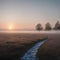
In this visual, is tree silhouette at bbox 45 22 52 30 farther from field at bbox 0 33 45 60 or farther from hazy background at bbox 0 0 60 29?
field at bbox 0 33 45 60

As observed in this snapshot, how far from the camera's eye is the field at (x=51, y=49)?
187 inches

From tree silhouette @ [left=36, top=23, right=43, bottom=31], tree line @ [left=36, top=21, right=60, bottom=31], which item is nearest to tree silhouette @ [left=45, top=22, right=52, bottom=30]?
tree line @ [left=36, top=21, right=60, bottom=31]

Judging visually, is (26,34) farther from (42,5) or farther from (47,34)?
(42,5)

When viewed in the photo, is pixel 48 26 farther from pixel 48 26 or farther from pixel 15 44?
pixel 15 44

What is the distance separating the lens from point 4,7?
5176mm

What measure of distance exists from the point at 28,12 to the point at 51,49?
123cm

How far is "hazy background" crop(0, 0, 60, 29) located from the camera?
16.7ft

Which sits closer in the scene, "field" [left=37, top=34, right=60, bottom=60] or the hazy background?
"field" [left=37, top=34, right=60, bottom=60]

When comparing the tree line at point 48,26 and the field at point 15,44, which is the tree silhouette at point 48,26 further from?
the field at point 15,44

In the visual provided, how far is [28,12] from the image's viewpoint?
5.11m

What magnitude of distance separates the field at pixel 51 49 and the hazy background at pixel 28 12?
42 centimetres

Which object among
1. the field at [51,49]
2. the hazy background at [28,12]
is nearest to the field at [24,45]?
the field at [51,49]

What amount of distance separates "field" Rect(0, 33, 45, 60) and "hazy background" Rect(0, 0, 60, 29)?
0.26m

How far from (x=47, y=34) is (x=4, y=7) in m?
1.46
